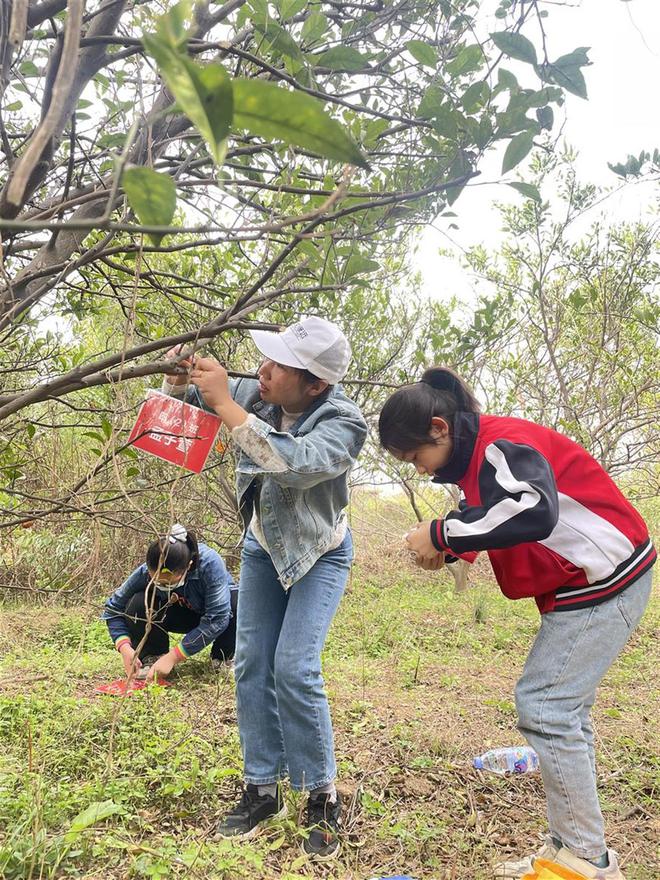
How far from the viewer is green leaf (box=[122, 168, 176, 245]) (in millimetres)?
451

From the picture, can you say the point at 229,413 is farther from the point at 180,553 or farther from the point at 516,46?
the point at 180,553

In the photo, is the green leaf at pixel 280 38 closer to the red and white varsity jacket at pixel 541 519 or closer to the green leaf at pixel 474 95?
the green leaf at pixel 474 95

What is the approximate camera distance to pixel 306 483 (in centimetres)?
204

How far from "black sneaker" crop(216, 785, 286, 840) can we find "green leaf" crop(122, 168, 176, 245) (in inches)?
81.6

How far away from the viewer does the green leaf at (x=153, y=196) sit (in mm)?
451

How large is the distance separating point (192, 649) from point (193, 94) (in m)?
3.53

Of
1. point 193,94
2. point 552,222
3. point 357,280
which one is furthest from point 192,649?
point 552,222

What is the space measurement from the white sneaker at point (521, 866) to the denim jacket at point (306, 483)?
994 millimetres

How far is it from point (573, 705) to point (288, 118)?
1.90 metres

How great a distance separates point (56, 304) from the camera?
2.81 m

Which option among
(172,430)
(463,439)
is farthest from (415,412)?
(172,430)

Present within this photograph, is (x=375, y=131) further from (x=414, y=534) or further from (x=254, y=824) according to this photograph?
(x=254, y=824)

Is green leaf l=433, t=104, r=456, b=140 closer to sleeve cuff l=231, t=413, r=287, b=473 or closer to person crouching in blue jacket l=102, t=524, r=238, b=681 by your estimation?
sleeve cuff l=231, t=413, r=287, b=473

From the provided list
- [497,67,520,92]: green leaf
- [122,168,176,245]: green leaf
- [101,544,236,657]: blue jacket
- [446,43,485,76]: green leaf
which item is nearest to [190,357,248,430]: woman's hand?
[446,43,485,76]: green leaf
